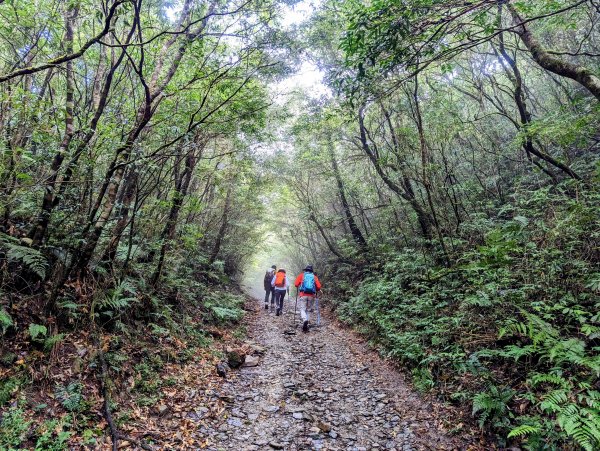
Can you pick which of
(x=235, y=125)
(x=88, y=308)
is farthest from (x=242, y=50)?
(x=88, y=308)

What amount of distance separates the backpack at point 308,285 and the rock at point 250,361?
4.21 m

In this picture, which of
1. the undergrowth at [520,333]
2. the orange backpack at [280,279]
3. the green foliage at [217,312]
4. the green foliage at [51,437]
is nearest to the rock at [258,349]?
the green foliage at [217,312]

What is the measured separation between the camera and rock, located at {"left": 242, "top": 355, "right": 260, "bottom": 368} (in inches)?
301

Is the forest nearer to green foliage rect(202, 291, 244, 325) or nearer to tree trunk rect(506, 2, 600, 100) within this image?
tree trunk rect(506, 2, 600, 100)

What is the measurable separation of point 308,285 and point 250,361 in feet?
15.1

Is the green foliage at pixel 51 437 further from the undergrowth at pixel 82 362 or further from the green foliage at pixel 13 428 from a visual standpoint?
the green foliage at pixel 13 428

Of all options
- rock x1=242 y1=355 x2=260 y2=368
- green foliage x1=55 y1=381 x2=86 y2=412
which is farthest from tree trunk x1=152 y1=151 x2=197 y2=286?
green foliage x1=55 y1=381 x2=86 y2=412

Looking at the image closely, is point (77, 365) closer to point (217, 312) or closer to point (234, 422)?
point (234, 422)

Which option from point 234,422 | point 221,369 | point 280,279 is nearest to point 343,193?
point 280,279

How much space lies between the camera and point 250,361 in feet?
25.5

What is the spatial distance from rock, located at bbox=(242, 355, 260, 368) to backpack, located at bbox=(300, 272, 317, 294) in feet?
13.8

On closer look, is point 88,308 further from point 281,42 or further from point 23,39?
point 281,42

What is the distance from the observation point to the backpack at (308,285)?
11914 mm

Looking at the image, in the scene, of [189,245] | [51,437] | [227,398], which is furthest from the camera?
[189,245]
